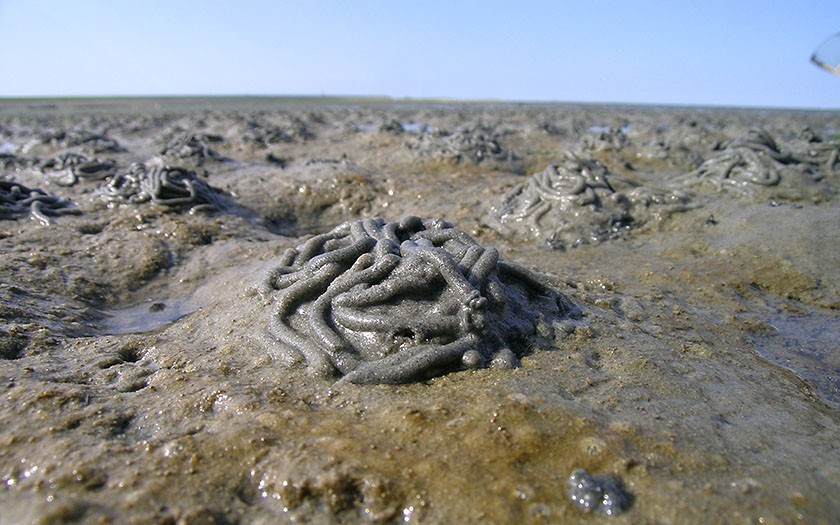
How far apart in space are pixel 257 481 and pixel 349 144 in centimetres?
1403

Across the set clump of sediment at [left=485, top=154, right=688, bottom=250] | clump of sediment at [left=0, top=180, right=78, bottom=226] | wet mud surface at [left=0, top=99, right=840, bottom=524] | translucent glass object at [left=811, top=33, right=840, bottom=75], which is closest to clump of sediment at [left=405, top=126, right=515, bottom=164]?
clump of sediment at [left=485, top=154, right=688, bottom=250]

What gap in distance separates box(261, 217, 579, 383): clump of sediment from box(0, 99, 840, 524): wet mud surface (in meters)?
0.02

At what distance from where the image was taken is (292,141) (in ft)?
53.8

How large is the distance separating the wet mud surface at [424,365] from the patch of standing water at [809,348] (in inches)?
1.0

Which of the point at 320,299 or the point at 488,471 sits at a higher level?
the point at 320,299

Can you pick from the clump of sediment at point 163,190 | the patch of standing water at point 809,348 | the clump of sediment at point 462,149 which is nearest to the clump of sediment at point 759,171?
the clump of sediment at point 462,149

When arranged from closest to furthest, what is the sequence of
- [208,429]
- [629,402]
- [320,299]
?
[208,429], [629,402], [320,299]

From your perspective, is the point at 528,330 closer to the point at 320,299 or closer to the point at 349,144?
the point at 320,299

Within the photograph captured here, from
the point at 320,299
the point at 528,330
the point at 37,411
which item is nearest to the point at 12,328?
the point at 37,411

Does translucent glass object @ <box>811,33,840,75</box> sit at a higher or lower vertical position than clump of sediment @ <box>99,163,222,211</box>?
higher

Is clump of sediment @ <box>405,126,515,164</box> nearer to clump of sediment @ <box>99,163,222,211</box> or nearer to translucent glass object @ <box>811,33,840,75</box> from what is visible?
clump of sediment @ <box>99,163,222,211</box>

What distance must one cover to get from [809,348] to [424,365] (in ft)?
10.4

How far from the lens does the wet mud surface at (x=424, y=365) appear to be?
2.43 metres

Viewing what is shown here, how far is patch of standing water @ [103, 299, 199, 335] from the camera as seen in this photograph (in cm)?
499
